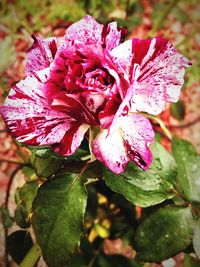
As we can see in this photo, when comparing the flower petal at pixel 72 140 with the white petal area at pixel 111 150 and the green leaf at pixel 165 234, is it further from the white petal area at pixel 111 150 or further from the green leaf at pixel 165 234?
the green leaf at pixel 165 234

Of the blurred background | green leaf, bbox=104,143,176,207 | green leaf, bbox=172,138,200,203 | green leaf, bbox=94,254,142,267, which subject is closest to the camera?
green leaf, bbox=104,143,176,207

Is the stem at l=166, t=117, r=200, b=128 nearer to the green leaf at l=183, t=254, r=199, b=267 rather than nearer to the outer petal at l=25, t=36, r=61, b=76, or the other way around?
the green leaf at l=183, t=254, r=199, b=267

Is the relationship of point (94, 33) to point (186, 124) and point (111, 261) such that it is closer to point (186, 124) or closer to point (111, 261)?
point (111, 261)

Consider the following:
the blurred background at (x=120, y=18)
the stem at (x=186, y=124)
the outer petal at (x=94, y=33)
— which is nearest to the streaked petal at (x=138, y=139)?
the outer petal at (x=94, y=33)

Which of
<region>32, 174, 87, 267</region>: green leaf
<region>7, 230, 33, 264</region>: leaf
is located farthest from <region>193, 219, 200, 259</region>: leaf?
<region>7, 230, 33, 264</region>: leaf

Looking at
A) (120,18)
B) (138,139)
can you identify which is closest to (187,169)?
(138,139)

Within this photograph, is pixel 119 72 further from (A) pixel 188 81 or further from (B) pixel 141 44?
(A) pixel 188 81
